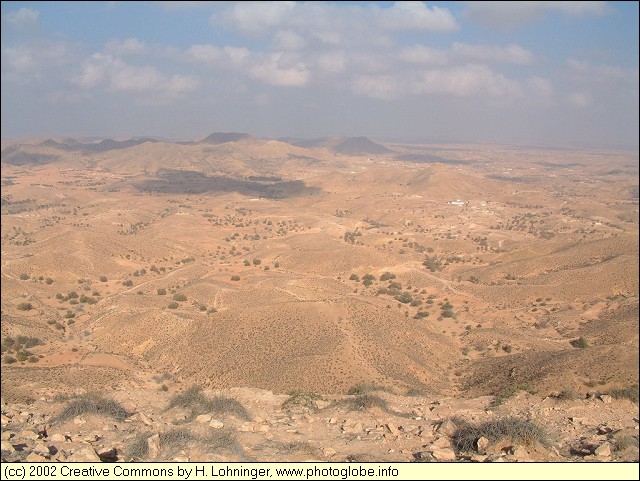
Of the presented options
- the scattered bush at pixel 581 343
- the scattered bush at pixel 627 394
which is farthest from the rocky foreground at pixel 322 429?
the scattered bush at pixel 581 343

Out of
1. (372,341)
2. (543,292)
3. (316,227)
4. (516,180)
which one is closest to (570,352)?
(372,341)

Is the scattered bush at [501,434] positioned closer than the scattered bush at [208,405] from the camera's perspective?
Yes

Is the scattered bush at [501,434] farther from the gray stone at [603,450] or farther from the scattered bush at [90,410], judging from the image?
the scattered bush at [90,410]

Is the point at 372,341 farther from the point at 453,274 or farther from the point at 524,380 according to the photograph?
the point at 453,274

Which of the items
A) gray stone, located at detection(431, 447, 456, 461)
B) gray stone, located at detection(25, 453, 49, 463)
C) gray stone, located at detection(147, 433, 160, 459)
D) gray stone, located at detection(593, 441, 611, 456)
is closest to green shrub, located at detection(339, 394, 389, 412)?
gray stone, located at detection(431, 447, 456, 461)

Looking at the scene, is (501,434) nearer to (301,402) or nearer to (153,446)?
(301,402)

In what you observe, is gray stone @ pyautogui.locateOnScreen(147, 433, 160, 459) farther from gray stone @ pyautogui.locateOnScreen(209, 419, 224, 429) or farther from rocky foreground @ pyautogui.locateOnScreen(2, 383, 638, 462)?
gray stone @ pyautogui.locateOnScreen(209, 419, 224, 429)
